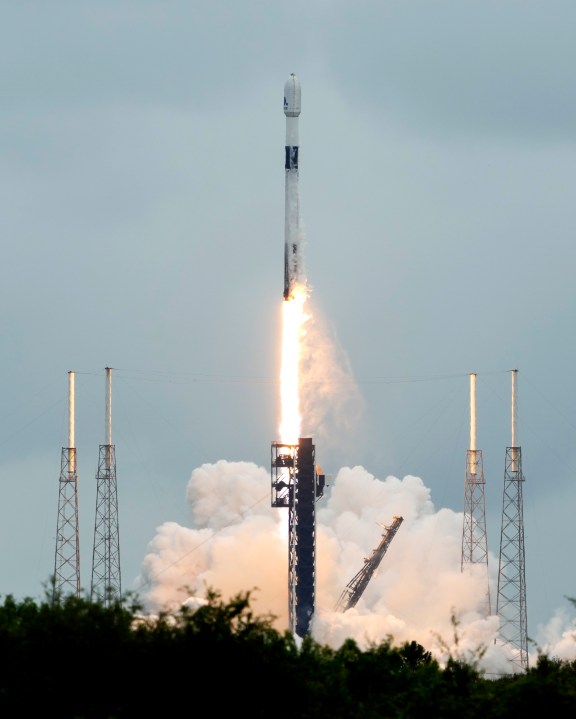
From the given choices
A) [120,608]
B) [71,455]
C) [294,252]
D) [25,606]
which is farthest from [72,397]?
[120,608]

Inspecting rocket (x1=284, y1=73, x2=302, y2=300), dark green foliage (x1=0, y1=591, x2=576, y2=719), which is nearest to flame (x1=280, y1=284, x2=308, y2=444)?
rocket (x1=284, y1=73, x2=302, y2=300)

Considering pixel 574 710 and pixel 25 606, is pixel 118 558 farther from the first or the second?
pixel 574 710

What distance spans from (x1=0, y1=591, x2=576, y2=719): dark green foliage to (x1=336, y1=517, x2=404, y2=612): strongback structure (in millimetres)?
60087

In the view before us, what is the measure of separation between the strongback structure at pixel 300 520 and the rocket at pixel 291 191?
8.61 metres

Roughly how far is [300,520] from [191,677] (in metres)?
60.6

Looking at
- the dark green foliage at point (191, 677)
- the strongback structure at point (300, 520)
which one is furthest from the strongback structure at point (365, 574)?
the dark green foliage at point (191, 677)

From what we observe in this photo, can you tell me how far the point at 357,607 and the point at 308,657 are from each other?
69.9m

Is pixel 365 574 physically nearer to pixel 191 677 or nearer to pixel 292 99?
pixel 292 99

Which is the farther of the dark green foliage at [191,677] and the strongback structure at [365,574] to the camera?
the strongback structure at [365,574]

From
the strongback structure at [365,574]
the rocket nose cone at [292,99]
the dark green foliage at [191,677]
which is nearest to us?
the dark green foliage at [191,677]

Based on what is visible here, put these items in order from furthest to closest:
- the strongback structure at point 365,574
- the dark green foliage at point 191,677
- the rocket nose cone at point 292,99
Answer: the strongback structure at point 365,574, the rocket nose cone at point 292,99, the dark green foliage at point 191,677

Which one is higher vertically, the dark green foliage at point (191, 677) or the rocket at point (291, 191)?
the rocket at point (291, 191)

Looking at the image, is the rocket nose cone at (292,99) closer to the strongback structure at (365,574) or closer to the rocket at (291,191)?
the rocket at (291,191)

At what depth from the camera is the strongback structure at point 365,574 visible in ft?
Result: 486
